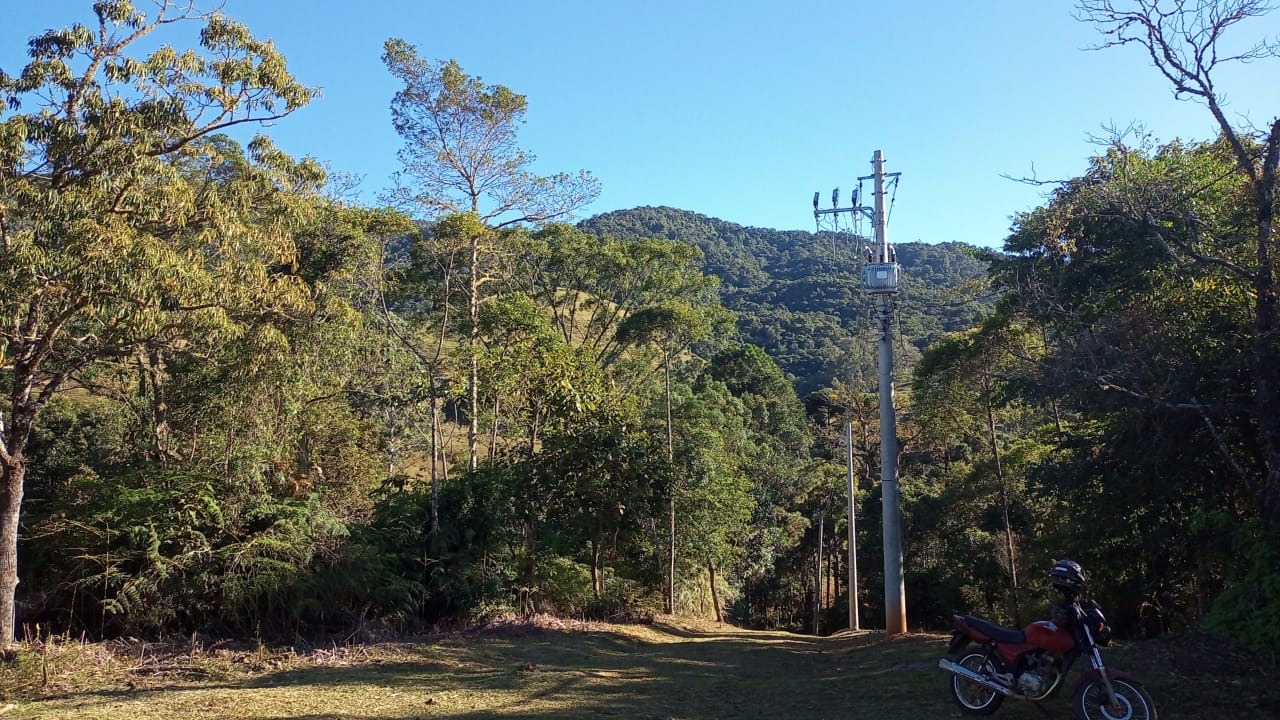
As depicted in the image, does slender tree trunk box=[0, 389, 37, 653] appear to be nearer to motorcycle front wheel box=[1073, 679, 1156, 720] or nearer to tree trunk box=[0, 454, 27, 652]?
tree trunk box=[0, 454, 27, 652]

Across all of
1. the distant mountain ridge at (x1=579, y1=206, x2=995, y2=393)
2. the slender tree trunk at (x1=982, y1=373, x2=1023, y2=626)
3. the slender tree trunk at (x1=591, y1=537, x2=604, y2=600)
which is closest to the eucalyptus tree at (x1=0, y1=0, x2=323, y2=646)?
the slender tree trunk at (x1=591, y1=537, x2=604, y2=600)

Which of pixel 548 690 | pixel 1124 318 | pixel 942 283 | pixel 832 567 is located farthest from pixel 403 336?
pixel 942 283

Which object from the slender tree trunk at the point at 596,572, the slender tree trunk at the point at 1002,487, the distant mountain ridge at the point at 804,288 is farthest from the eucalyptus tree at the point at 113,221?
the distant mountain ridge at the point at 804,288

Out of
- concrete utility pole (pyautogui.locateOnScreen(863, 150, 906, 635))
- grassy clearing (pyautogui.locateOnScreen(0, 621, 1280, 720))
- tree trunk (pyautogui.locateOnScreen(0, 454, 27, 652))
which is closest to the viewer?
grassy clearing (pyautogui.locateOnScreen(0, 621, 1280, 720))

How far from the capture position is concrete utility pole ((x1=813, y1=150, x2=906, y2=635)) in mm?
13492

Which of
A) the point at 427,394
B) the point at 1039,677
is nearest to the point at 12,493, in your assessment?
the point at 427,394

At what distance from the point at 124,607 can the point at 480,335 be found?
21.8ft

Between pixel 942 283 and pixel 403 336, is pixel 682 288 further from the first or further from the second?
pixel 942 283

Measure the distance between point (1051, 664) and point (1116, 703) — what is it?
578 millimetres

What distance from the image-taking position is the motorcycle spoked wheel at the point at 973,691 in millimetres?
6199

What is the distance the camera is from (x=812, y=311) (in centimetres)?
7050

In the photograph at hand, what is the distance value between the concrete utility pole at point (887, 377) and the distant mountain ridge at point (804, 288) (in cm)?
1680

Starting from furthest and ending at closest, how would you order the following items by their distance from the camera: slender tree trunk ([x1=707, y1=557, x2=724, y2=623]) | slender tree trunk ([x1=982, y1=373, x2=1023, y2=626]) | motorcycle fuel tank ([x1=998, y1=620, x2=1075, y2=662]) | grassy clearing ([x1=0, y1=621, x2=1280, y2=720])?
slender tree trunk ([x1=707, y1=557, x2=724, y2=623]), slender tree trunk ([x1=982, y1=373, x2=1023, y2=626]), grassy clearing ([x1=0, y1=621, x2=1280, y2=720]), motorcycle fuel tank ([x1=998, y1=620, x2=1075, y2=662])

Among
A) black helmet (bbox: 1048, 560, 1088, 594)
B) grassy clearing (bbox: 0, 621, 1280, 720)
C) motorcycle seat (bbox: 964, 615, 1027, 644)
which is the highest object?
black helmet (bbox: 1048, 560, 1088, 594)
